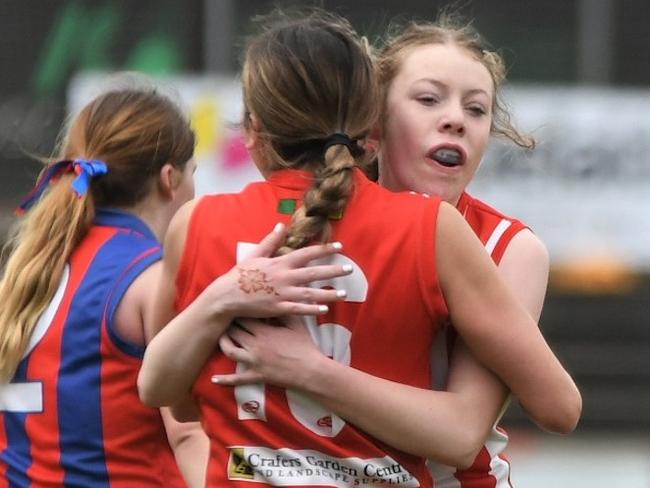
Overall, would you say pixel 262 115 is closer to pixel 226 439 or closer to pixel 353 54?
pixel 353 54

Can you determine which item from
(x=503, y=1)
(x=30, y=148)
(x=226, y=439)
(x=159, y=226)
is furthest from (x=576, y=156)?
(x=226, y=439)

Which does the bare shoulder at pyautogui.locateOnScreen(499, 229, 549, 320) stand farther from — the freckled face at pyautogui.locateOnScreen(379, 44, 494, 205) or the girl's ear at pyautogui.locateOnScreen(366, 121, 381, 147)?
the girl's ear at pyautogui.locateOnScreen(366, 121, 381, 147)

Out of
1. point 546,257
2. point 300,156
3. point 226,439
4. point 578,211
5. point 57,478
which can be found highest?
point 300,156

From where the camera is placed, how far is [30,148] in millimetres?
10805

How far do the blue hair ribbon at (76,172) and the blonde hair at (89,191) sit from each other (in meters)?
0.02

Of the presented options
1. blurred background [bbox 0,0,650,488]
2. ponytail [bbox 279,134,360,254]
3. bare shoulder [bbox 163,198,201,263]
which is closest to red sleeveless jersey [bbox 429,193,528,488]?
ponytail [bbox 279,134,360,254]

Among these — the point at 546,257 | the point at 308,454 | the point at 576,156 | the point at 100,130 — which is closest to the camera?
the point at 308,454

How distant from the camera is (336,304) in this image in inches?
90.3

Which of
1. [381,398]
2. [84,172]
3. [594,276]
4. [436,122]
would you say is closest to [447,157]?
[436,122]

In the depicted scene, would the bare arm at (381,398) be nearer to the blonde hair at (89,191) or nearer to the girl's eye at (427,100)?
the girl's eye at (427,100)

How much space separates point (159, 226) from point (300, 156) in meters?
0.77

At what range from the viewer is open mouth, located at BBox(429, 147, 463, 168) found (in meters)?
2.67

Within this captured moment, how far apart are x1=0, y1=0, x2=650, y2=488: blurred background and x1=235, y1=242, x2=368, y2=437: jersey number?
8.97 m

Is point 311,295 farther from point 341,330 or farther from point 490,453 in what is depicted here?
point 490,453
